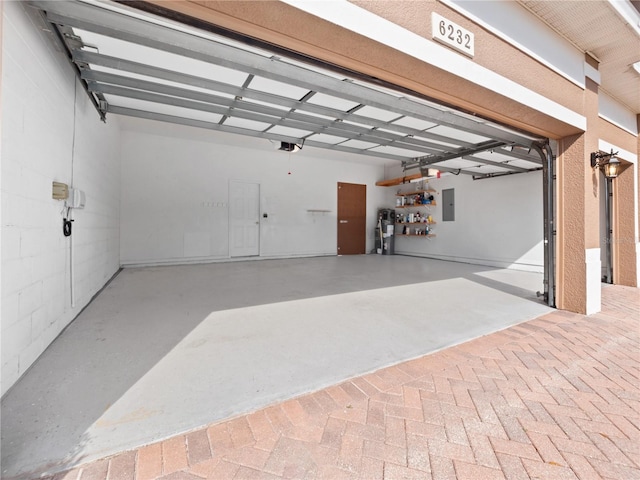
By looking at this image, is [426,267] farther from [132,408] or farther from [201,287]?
[132,408]

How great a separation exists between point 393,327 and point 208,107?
340cm

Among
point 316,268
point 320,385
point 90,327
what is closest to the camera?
point 320,385

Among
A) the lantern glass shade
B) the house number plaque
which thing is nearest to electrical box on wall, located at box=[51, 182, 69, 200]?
the house number plaque

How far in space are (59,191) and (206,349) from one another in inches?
67.6

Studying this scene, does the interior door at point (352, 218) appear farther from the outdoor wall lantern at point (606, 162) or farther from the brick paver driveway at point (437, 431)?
the brick paver driveway at point (437, 431)

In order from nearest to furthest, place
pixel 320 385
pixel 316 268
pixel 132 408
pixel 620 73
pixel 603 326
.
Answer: pixel 132 408, pixel 320 385, pixel 603 326, pixel 620 73, pixel 316 268

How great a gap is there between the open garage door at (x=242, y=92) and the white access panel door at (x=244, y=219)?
2261 mm

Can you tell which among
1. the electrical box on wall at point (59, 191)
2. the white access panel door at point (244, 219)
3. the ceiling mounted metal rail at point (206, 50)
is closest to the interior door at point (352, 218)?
the white access panel door at point (244, 219)

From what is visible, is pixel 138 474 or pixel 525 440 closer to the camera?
pixel 138 474

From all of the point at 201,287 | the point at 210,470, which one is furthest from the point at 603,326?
the point at 201,287

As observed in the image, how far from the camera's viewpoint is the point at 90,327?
2.41 m

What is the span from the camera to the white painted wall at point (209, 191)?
18.7ft

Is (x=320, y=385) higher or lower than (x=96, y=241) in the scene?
lower

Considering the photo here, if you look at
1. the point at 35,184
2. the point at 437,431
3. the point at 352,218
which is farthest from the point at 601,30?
the point at 352,218
